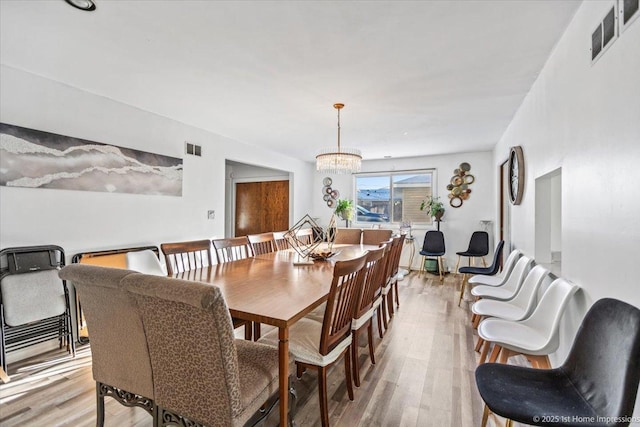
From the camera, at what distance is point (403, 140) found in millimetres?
4633

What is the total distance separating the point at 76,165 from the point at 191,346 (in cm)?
254

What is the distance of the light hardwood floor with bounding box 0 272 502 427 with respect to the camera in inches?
68.1

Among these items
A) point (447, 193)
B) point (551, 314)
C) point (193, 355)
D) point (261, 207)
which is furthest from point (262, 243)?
point (447, 193)

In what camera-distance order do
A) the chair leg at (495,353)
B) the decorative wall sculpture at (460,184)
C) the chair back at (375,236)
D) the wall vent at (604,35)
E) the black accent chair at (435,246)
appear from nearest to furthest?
the wall vent at (604,35) → the chair leg at (495,353) → the chair back at (375,236) → the black accent chair at (435,246) → the decorative wall sculpture at (460,184)

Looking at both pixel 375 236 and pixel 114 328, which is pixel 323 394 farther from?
pixel 375 236

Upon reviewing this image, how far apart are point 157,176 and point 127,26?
1917mm

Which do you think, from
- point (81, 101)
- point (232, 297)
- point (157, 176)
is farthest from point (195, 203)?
point (232, 297)

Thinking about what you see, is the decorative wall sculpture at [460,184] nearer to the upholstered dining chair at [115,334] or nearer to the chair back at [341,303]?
the chair back at [341,303]

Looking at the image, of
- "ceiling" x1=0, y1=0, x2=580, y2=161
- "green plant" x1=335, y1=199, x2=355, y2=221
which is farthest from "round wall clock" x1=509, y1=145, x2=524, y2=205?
"green plant" x1=335, y1=199, x2=355, y2=221

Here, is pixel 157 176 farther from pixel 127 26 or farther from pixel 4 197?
pixel 127 26

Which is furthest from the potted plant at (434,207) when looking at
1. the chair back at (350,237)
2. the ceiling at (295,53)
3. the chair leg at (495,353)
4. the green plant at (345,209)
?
the chair leg at (495,353)

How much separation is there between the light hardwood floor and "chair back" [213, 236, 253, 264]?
130 cm

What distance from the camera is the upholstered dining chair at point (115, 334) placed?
125 cm

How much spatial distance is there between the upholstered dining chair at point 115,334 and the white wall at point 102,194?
5.48ft
